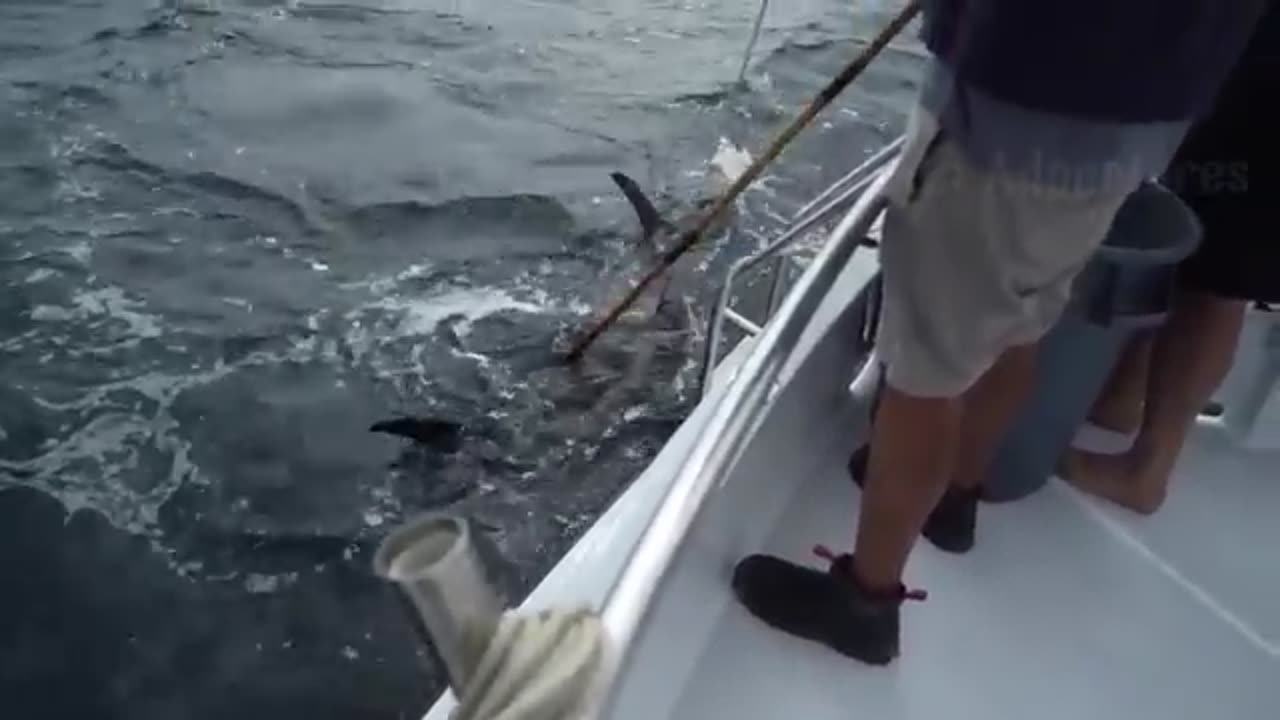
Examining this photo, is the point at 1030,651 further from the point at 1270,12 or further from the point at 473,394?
the point at 473,394

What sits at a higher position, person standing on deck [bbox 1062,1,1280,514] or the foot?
person standing on deck [bbox 1062,1,1280,514]

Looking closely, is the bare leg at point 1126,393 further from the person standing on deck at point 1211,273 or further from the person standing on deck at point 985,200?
the person standing on deck at point 985,200

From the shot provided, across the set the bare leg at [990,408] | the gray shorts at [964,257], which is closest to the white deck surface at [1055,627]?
the bare leg at [990,408]

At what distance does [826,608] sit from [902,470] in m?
0.26

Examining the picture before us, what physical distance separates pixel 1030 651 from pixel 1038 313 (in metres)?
0.64

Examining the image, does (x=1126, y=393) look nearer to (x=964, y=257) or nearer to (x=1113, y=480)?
(x=1113, y=480)

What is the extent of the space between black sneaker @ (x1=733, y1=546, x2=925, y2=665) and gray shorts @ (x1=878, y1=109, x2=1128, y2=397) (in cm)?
37

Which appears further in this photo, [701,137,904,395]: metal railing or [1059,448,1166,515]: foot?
[701,137,904,395]: metal railing


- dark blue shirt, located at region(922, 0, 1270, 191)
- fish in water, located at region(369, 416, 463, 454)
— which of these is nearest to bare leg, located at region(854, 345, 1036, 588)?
dark blue shirt, located at region(922, 0, 1270, 191)

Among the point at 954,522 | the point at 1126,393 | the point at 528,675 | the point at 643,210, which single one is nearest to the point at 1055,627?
the point at 954,522

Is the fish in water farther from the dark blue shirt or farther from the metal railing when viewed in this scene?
the dark blue shirt

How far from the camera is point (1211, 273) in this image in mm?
2340

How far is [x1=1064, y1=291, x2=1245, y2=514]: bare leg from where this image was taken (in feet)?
7.83

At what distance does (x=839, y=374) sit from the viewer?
2.51m
